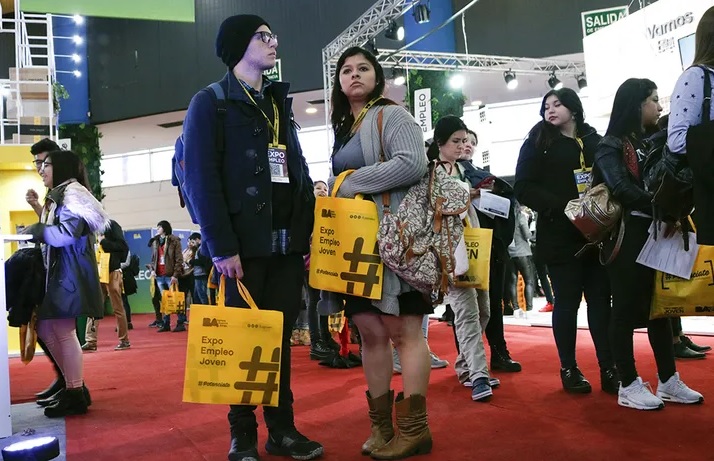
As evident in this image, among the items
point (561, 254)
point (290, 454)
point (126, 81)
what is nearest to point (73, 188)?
point (290, 454)

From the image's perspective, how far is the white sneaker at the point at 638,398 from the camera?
2.89 meters

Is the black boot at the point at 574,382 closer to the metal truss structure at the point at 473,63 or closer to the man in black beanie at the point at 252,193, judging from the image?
the man in black beanie at the point at 252,193

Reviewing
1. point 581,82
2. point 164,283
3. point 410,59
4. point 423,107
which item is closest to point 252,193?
point 164,283

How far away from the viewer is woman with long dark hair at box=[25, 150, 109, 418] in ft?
11.8

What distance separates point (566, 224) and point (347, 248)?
1.47 meters

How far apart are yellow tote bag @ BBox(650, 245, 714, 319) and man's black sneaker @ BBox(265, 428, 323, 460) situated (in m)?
1.49

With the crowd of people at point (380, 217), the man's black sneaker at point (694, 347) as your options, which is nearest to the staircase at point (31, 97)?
the crowd of people at point (380, 217)

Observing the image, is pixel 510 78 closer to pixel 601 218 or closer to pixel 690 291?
pixel 601 218

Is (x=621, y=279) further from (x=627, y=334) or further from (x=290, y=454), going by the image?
(x=290, y=454)

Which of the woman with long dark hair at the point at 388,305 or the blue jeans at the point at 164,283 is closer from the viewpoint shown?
the woman with long dark hair at the point at 388,305

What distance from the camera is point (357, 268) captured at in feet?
7.80

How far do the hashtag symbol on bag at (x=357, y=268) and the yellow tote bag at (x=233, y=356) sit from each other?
0.26 metres

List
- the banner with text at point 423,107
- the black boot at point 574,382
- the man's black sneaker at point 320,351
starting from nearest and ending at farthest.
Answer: the black boot at point 574,382 < the man's black sneaker at point 320,351 < the banner with text at point 423,107

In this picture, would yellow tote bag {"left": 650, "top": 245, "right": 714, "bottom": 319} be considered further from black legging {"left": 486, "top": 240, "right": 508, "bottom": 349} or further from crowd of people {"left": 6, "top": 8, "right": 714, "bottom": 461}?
black legging {"left": 486, "top": 240, "right": 508, "bottom": 349}
